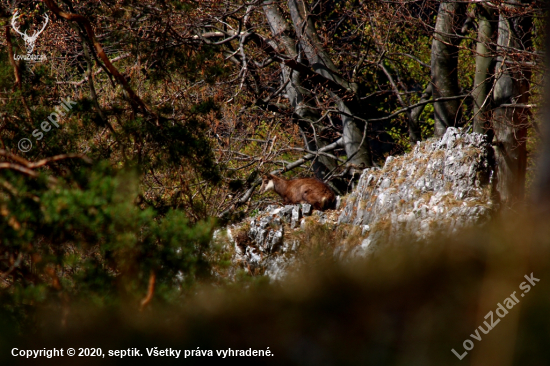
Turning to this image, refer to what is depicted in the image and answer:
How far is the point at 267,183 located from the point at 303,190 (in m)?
1.35

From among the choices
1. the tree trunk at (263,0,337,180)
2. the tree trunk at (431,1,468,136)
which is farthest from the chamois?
the tree trunk at (431,1,468,136)

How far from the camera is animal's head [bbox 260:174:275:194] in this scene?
371 inches

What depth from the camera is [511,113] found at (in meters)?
8.20

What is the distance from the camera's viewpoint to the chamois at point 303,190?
7.96 meters

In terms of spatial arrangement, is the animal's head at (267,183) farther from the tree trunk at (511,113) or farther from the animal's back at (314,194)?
the tree trunk at (511,113)

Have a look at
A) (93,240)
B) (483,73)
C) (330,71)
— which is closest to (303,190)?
(330,71)

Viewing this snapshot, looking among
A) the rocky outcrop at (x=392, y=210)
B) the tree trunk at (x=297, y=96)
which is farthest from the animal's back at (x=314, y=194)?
the tree trunk at (x=297, y=96)

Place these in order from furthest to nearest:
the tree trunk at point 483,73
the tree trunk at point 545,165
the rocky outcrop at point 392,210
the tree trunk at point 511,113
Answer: the tree trunk at point 483,73 < the tree trunk at point 511,113 < the rocky outcrop at point 392,210 < the tree trunk at point 545,165

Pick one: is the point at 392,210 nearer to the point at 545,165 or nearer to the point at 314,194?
the point at 314,194

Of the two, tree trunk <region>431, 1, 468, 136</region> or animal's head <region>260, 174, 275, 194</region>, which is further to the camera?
tree trunk <region>431, 1, 468, 136</region>

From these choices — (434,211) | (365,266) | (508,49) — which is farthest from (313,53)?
(365,266)

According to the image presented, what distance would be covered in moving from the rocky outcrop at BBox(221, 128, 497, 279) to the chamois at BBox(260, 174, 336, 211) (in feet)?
Answer: 1.77

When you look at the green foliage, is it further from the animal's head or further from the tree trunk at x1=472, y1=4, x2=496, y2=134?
the tree trunk at x1=472, y1=4, x2=496, y2=134

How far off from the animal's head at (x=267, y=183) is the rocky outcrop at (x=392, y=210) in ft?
7.36
